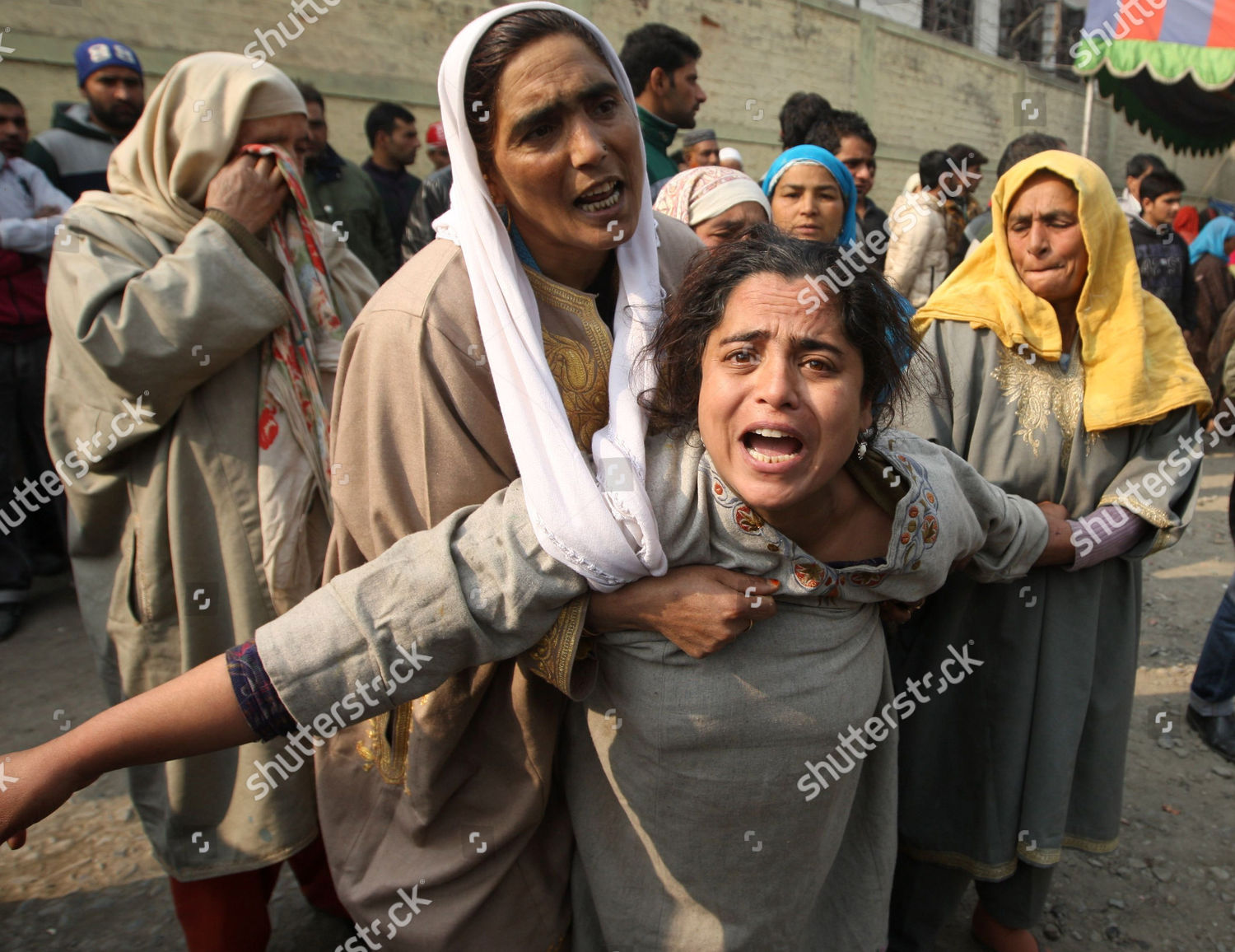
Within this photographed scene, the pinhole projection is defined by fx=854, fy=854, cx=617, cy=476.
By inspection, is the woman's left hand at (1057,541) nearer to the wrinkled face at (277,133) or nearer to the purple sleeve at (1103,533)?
the purple sleeve at (1103,533)

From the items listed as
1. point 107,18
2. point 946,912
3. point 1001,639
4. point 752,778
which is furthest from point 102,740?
point 107,18

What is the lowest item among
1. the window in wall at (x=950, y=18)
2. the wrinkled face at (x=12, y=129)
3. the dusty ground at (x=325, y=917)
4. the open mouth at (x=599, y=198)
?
the dusty ground at (x=325, y=917)

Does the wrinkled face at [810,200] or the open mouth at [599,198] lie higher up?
the open mouth at [599,198]

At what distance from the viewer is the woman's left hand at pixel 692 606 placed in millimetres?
1386

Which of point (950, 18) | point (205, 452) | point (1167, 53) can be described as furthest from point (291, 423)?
point (950, 18)

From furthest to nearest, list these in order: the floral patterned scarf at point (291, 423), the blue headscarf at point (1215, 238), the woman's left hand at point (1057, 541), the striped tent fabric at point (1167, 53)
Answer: the blue headscarf at point (1215, 238) < the striped tent fabric at point (1167, 53) < the floral patterned scarf at point (291, 423) < the woman's left hand at point (1057, 541)

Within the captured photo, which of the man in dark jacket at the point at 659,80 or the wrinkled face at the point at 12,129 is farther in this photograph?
the wrinkled face at the point at 12,129

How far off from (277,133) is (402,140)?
4.60m

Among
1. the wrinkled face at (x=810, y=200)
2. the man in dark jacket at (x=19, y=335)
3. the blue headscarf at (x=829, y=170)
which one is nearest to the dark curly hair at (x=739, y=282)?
the wrinkled face at (x=810, y=200)

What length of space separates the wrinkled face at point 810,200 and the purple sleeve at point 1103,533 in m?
1.65

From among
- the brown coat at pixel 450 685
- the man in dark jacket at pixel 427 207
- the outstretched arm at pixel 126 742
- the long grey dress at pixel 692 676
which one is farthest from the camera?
the man in dark jacket at pixel 427 207

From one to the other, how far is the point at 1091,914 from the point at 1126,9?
6.52 m

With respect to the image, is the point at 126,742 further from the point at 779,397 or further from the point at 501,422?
the point at 779,397

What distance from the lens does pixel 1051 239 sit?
220 centimetres
